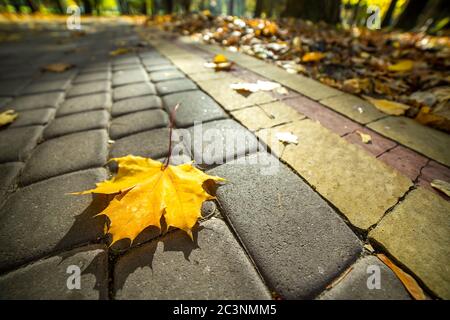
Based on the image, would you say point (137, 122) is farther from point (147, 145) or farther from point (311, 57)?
point (311, 57)

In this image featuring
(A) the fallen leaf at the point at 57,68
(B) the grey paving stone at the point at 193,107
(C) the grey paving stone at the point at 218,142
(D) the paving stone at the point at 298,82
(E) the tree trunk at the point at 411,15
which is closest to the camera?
(C) the grey paving stone at the point at 218,142

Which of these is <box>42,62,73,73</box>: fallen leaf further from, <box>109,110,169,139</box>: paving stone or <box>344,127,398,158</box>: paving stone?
<box>344,127,398,158</box>: paving stone

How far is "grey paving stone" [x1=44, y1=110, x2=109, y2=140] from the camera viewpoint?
1.54m

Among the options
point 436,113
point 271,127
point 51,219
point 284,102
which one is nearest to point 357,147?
point 271,127

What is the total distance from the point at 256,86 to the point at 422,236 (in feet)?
5.24

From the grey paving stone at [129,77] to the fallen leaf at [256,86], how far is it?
37.9 inches

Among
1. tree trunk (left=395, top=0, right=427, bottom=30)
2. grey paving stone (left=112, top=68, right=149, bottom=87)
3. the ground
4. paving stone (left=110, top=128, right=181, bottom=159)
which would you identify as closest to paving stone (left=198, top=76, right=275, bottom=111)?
the ground

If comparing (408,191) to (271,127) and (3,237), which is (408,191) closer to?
(271,127)

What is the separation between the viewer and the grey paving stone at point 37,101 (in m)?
1.91

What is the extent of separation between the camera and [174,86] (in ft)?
7.01

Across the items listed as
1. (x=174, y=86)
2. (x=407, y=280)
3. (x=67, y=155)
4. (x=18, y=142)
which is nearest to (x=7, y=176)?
(x=67, y=155)

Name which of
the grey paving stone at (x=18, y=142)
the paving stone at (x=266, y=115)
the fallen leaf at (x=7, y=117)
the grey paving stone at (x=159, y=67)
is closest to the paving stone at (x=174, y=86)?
the grey paving stone at (x=159, y=67)

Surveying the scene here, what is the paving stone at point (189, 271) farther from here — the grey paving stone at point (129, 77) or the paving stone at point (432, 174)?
the grey paving stone at point (129, 77)

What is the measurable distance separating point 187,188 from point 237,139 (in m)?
0.55
